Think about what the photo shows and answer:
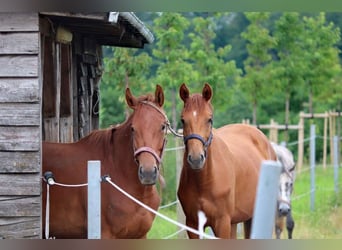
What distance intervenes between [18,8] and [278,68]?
34.2ft

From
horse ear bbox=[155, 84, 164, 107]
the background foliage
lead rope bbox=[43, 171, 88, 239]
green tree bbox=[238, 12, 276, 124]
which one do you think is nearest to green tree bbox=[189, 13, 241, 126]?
the background foliage

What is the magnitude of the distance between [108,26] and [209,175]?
1.54m

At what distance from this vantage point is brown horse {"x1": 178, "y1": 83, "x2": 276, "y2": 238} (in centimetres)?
514

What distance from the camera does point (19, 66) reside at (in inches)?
188

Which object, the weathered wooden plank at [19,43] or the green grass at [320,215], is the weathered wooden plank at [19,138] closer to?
the weathered wooden plank at [19,43]

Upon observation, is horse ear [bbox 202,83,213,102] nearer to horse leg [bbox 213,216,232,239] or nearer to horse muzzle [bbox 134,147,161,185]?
horse muzzle [bbox 134,147,161,185]

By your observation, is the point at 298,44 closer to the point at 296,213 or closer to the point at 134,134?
the point at 296,213

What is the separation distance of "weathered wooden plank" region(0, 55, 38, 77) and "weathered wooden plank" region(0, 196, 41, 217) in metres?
0.81

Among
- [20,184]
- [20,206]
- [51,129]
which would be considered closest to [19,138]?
[20,184]

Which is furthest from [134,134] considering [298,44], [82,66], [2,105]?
[298,44]

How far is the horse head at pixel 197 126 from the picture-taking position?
16.4 ft

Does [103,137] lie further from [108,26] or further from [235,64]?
[235,64]

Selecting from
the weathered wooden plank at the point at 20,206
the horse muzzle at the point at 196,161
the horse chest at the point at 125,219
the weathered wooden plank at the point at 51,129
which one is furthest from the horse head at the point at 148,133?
the weathered wooden plank at the point at 51,129

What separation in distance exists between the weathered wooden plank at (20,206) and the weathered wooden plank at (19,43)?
97cm
